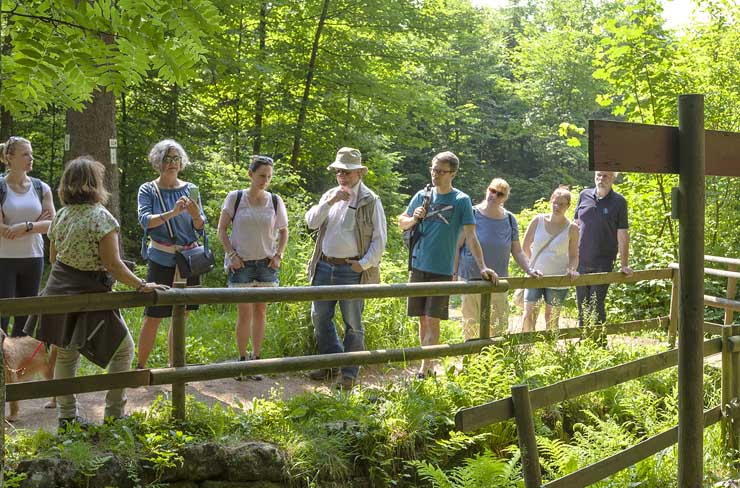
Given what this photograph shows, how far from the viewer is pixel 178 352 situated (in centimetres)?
494

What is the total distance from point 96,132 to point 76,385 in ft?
18.1

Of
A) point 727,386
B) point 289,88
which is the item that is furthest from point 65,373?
point 289,88

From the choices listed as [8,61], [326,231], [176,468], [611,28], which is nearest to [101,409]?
[176,468]

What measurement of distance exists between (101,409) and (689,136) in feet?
14.3

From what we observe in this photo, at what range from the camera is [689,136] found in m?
3.69

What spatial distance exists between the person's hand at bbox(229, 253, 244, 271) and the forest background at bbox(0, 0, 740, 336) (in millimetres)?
1716

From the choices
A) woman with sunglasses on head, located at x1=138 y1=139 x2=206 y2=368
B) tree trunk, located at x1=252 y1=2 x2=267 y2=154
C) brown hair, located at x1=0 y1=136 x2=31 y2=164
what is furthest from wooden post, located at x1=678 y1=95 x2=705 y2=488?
tree trunk, located at x1=252 y1=2 x2=267 y2=154

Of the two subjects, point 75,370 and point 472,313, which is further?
point 472,313

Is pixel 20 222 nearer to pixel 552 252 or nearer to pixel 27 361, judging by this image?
pixel 27 361

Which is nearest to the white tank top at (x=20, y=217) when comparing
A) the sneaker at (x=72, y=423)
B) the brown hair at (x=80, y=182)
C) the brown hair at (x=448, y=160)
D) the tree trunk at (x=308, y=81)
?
the brown hair at (x=80, y=182)

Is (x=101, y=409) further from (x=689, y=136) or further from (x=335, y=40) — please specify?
(x=335, y=40)

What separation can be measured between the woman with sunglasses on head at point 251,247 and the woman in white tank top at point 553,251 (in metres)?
2.68

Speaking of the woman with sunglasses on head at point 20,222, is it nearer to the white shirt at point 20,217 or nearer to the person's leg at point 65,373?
the white shirt at point 20,217

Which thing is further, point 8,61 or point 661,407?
point 661,407
